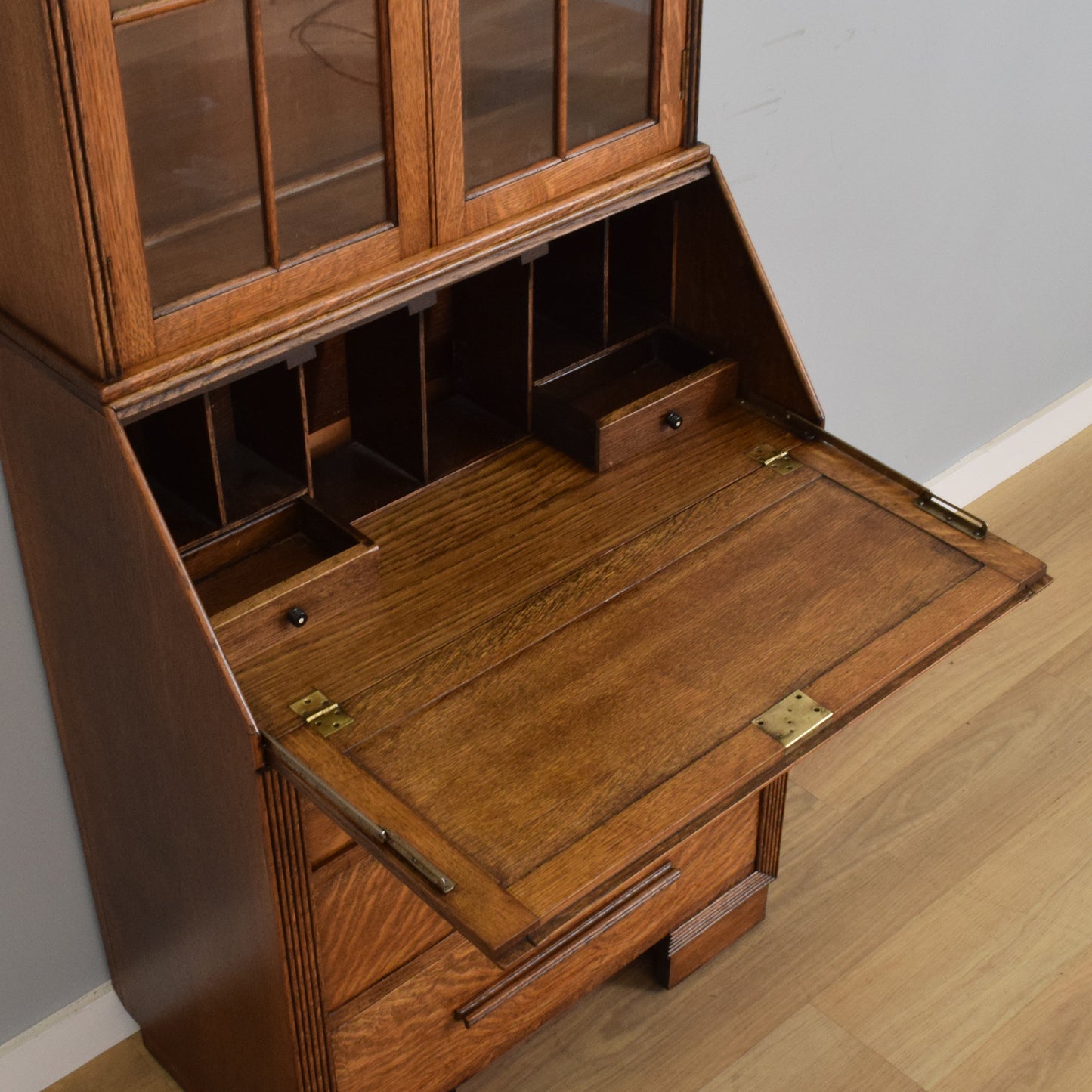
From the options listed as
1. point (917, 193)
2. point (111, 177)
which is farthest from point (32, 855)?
point (917, 193)

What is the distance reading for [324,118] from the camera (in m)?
1.39

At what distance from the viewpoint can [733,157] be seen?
223 centimetres

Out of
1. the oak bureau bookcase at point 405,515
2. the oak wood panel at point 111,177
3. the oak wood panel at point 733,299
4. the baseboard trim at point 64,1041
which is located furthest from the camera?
the baseboard trim at point 64,1041

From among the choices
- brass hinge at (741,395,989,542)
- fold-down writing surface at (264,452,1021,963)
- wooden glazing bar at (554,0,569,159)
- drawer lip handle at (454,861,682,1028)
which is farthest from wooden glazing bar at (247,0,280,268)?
drawer lip handle at (454,861,682,1028)

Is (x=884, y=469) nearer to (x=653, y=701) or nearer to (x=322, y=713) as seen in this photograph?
(x=653, y=701)

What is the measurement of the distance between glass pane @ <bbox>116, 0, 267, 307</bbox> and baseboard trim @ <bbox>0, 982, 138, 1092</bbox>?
1173mm

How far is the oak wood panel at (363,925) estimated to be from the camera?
5.40 ft

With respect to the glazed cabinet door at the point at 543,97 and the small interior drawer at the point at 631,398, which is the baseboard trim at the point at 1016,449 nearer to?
the small interior drawer at the point at 631,398

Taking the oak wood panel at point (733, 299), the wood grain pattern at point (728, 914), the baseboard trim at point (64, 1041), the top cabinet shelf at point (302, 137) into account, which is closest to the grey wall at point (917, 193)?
the oak wood panel at point (733, 299)

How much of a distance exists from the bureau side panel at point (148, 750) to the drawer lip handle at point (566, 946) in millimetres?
264

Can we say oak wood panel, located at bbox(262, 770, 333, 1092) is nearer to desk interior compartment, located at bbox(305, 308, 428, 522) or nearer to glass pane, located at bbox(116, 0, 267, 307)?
desk interior compartment, located at bbox(305, 308, 428, 522)

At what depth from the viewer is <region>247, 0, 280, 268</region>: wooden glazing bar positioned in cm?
130

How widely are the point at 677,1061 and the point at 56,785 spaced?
0.94 m

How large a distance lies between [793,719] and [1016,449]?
1900 millimetres
